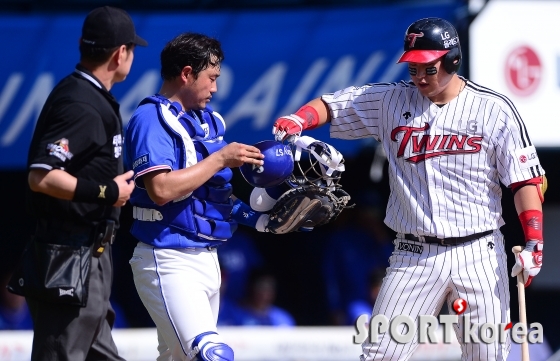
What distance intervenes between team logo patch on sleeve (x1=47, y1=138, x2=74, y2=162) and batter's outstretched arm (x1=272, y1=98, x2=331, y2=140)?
1.26 m

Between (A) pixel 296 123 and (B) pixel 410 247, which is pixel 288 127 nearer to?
(A) pixel 296 123

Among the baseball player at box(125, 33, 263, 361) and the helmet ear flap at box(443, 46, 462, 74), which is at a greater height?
the helmet ear flap at box(443, 46, 462, 74)

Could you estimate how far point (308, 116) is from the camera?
455 cm

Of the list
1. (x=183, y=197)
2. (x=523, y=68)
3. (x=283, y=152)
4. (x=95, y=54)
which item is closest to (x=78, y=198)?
(x=95, y=54)

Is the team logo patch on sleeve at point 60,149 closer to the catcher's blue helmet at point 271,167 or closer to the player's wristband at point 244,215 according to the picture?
the catcher's blue helmet at point 271,167

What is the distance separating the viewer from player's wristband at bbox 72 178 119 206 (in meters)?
3.43

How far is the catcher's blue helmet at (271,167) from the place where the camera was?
4.19 meters

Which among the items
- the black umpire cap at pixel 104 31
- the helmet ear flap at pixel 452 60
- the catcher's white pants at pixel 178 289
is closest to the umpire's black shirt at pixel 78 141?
the black umpire cap at pixel 104 31

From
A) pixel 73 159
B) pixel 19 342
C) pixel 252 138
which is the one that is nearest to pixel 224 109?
pixel 252 138

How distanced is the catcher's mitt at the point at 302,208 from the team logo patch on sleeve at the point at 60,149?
127 cm

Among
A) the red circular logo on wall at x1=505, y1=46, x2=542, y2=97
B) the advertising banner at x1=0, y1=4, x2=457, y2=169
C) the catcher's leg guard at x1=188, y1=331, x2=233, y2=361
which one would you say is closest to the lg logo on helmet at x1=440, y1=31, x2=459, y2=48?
the catcher's leg guard at x1=188, y1=331, x2=233, y2=361

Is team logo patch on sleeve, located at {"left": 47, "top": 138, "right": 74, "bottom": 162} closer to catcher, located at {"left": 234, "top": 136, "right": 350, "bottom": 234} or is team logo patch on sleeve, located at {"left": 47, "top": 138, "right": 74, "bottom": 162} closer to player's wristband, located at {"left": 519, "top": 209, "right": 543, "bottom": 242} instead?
catcher, located at {"left": 234, "top": 136, "right": 350, "bottom": 234}

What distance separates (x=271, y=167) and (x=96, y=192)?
0.99 meters

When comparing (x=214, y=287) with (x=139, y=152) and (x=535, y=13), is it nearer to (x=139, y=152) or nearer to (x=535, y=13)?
(x=139, y=152)
